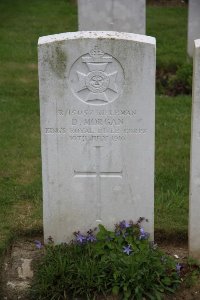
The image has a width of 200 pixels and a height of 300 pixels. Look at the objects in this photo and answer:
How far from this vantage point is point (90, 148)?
16.6ft

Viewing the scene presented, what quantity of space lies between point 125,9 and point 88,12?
1.77ft

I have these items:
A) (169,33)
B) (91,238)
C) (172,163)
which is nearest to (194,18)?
(169,33)

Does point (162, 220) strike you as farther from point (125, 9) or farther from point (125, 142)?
point (125, 9)

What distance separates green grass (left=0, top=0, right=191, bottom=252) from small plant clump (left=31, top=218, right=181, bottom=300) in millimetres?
770

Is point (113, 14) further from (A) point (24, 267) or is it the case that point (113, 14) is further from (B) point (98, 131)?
(A) point (24, 267)

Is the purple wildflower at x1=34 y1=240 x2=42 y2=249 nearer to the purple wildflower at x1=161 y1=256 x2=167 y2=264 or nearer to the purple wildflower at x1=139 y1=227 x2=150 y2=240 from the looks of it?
the purple wildflower at x1=139 y1=227 x2=150 y2=240

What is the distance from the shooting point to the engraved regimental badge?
489 cm

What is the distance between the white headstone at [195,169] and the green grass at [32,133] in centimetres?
49

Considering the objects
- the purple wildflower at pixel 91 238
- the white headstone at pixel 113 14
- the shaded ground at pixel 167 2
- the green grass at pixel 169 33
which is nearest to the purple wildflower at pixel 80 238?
the purple wildflower at pixel 91 238

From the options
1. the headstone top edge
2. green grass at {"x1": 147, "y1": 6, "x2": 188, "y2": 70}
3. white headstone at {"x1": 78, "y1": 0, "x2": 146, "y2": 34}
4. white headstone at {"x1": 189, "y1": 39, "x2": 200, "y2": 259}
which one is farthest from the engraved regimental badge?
green grass at {"x1": 147, "y1": 6, "x2": 188, "y2": 70}

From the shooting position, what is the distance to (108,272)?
16.0 ft

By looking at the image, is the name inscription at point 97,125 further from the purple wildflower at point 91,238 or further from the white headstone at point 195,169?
the purple wildflower at point 91,238

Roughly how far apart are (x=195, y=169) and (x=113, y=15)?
5756mm

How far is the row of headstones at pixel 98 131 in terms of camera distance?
4.87 meters
